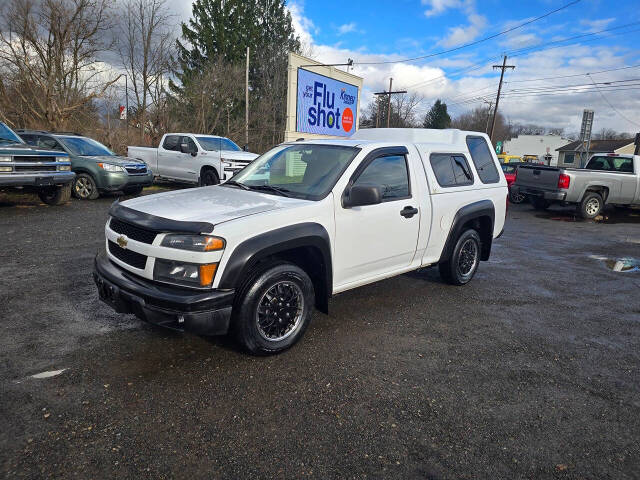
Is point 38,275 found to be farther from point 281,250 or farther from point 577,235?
point 577,235

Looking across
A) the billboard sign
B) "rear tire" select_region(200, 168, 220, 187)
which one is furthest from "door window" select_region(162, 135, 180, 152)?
the billboard sign

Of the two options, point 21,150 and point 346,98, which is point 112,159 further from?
point 346,98

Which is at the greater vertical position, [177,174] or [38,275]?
[177,174]

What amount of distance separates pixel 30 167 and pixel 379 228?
8469 millimetres

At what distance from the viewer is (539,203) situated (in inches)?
571

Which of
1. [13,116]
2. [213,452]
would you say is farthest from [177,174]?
[213,452]

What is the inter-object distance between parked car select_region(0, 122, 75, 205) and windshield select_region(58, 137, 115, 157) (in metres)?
1.60

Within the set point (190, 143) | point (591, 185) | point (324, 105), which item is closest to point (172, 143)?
point (190, 143)

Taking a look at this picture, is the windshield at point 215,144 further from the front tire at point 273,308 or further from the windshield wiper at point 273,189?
the front tire at point 273,308

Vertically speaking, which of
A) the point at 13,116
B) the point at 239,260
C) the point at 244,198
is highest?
the point at 13,116

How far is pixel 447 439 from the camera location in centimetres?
257

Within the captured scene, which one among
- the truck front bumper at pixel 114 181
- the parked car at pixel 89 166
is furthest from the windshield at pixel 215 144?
the truck front bumper at pixel 114 181

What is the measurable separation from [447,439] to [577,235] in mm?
9553

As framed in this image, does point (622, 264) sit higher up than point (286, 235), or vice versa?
point (286, 235)
